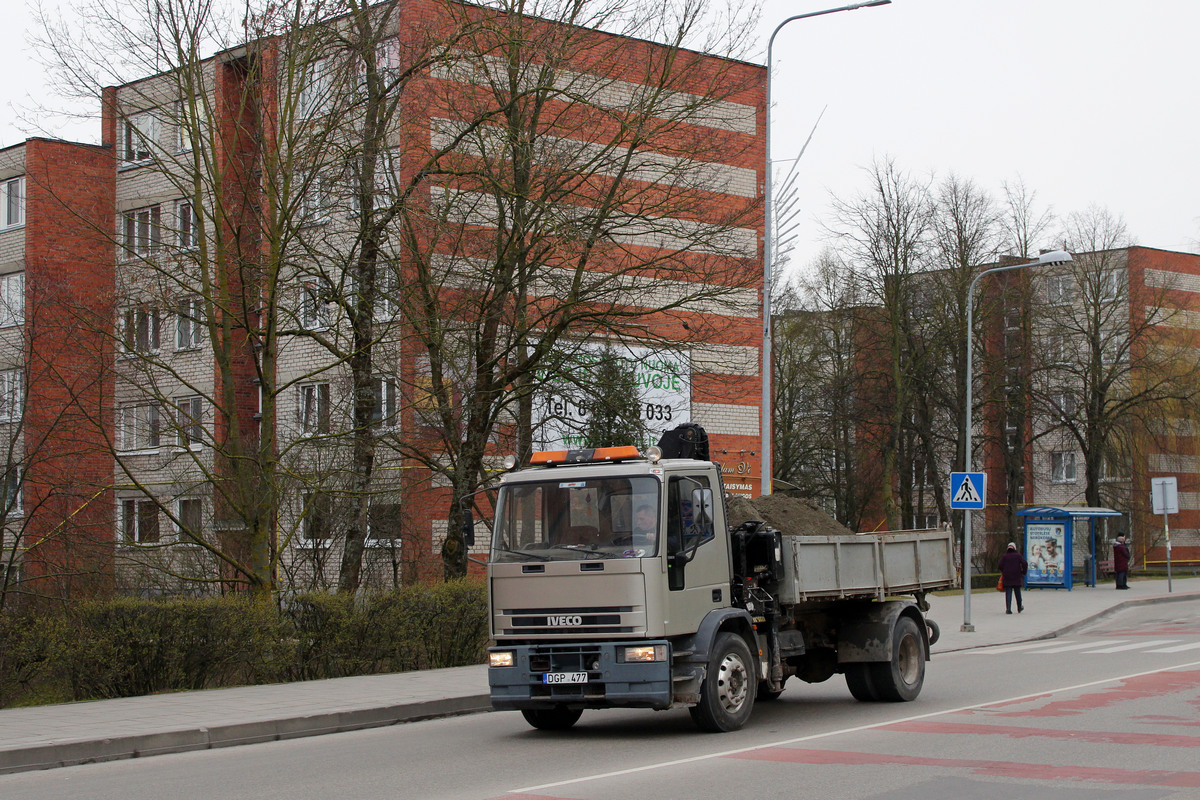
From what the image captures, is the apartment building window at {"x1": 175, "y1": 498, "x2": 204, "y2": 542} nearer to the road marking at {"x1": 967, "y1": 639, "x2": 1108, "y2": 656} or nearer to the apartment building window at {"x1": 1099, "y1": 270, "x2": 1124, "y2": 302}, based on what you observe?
the road marking at {"x1": 967, "y1": 639, "x2": 1108, "y2": 656}

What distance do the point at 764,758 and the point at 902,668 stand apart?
4534mm

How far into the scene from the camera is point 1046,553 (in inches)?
1534

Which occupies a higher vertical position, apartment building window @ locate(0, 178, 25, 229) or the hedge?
apartment building window @ locate(0, 178, 25, 229)

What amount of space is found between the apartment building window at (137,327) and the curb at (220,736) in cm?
727

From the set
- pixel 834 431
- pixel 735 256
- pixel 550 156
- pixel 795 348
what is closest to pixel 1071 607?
pixel 735 256

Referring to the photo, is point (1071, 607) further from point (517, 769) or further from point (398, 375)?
point (517, 769)

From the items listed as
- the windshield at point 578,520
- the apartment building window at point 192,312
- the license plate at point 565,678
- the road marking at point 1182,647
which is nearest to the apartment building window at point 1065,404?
the road marking at point 1182,647

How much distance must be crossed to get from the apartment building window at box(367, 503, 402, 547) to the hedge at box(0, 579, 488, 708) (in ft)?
20.2

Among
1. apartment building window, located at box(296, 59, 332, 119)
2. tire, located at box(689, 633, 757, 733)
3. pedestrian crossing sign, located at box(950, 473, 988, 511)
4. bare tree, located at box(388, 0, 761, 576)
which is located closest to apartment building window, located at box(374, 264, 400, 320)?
bare tree, located at box(388, 0, 761, 576)

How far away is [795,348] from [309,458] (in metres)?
43.7

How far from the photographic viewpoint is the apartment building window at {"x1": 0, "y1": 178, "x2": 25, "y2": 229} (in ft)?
127

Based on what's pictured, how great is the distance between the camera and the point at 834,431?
2148 inches

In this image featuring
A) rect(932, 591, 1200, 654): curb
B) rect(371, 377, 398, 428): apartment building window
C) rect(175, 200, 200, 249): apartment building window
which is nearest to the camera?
rect(175, 200, 200, 249): apartment building window

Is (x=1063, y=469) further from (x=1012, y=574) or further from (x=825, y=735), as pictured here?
(x=825, y=735)
